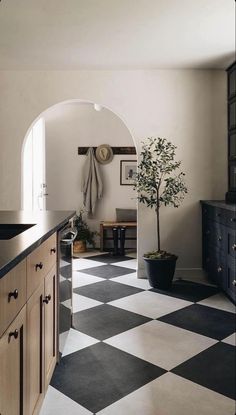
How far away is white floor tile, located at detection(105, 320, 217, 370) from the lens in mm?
1617

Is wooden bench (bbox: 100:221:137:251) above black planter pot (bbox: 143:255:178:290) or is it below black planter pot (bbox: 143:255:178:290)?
above

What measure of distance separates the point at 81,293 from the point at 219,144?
2.11m

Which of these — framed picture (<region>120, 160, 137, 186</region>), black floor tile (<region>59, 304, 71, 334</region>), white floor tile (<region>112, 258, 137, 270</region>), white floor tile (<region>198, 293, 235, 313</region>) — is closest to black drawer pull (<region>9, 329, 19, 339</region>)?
black floor tile (<region>59, 304, 71, 334</region>)

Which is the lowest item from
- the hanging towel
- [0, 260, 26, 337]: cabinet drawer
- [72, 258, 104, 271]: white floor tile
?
[72, 258, 104, 271]: white floor tile

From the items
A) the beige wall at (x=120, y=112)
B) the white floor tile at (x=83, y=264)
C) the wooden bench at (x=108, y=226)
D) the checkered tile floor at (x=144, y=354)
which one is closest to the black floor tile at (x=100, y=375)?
the checkered tile floor at (x=144, y=354)

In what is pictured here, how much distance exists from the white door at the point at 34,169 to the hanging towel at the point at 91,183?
63 cm

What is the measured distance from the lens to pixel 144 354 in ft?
5.43

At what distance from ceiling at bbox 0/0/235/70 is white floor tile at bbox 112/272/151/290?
5.24ft

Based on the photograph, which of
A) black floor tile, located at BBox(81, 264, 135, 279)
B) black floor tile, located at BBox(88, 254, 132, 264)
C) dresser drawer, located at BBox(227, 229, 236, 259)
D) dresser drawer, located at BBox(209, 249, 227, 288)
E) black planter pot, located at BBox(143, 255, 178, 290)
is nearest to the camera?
dresser drawer, located at BBox(227, 229, 236, 259)

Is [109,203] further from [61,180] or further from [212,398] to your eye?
[212,398]

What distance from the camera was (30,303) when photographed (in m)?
0.99

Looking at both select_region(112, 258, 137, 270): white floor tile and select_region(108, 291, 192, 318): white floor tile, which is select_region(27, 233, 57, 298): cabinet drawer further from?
select_region(112, 258, 137, 270): white floor tile

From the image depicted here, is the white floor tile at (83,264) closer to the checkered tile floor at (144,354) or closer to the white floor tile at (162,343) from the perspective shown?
the checkered tile floor at (144,354)

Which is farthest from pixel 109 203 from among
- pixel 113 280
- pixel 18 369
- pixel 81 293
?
pixel 18 369
